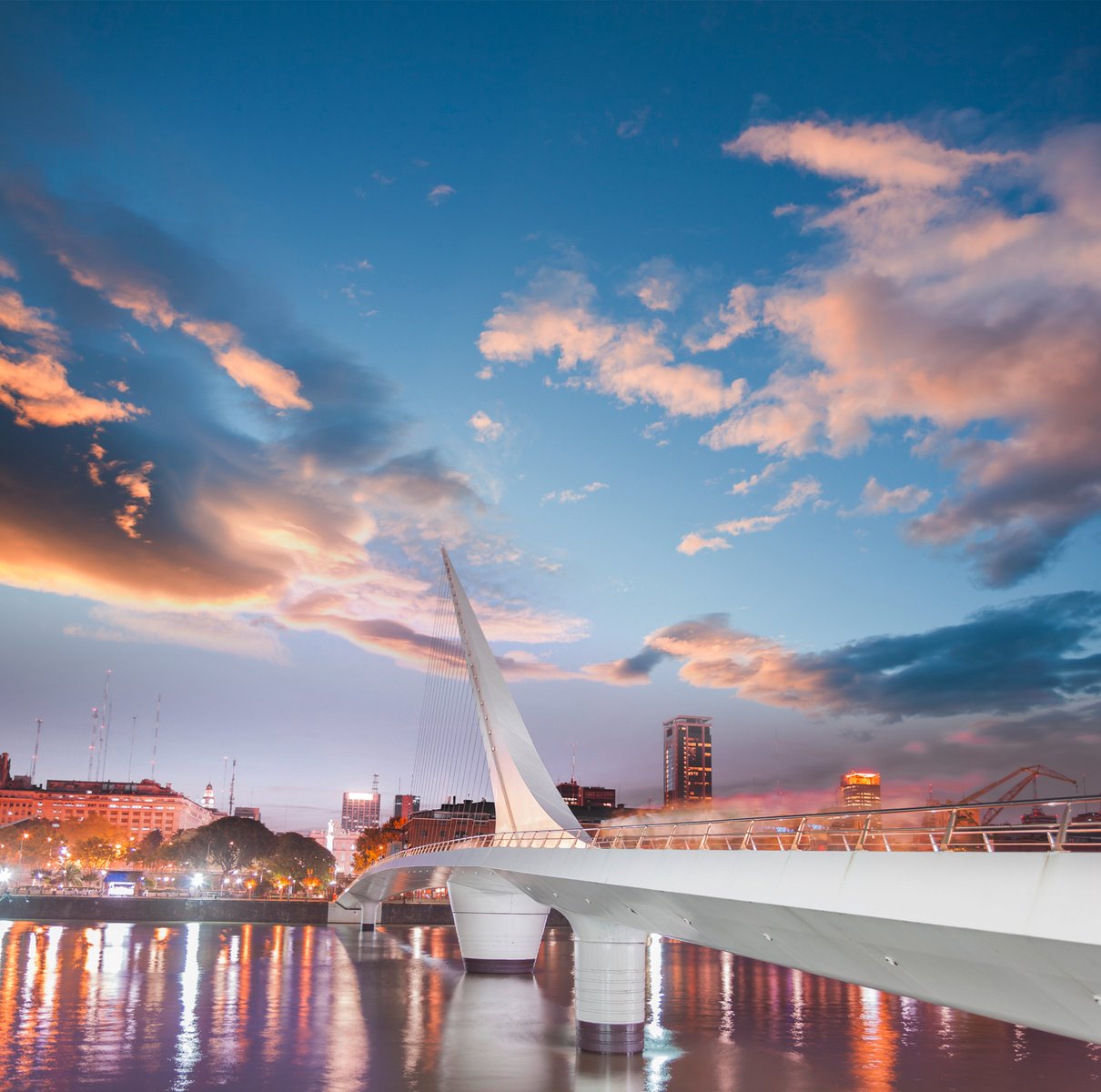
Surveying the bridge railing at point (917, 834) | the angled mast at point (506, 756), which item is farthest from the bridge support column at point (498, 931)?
the bridge railing at point (917, 834)

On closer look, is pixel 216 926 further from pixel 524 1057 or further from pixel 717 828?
pixel 717 828

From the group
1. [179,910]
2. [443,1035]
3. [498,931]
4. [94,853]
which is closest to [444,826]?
[94,853]

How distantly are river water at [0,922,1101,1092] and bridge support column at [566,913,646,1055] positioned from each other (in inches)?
33.3

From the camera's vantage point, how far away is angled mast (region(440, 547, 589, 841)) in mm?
51812

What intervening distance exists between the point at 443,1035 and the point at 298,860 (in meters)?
129

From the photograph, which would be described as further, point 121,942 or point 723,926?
point 121,942

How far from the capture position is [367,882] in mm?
86438

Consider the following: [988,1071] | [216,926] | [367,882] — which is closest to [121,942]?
[367,882]

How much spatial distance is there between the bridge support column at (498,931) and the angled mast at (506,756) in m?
8.29

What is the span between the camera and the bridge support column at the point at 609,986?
35500 mm

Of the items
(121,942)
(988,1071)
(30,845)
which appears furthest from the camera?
(30,845)

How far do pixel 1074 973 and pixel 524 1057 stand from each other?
2603 cm

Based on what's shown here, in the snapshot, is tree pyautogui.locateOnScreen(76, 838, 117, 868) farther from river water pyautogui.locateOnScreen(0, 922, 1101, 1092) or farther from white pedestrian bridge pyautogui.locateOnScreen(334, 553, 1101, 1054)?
white pedestrian bridge pyautogui.locateOnScreen(334, 553, 1101, 1054)

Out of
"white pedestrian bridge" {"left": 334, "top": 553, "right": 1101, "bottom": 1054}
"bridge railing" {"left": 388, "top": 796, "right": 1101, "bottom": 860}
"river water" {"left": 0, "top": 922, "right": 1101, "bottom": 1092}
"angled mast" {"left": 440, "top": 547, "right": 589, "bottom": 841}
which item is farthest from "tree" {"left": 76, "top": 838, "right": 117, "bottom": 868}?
"bridge railing" {"left": 388, "top": 796, "right": 1101, "bottom": 860}
